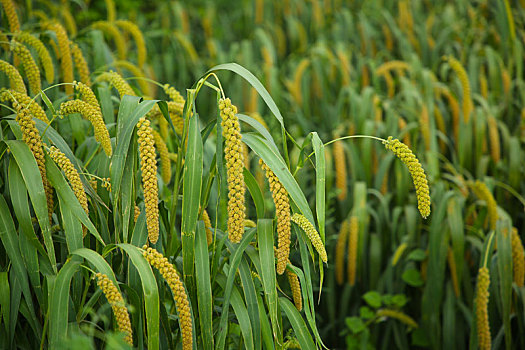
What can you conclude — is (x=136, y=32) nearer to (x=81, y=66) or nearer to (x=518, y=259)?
(x=81, y=66)

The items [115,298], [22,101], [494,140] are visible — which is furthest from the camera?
[494,140]

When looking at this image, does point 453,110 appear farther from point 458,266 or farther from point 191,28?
point 191,28

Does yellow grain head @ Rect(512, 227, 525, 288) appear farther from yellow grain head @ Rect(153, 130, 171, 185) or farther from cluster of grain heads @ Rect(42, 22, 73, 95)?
cluster of grain heads @ Rect(42, 22, 73, 95)

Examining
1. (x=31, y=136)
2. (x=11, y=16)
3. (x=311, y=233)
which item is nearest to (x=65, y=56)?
(x=11, y=16)

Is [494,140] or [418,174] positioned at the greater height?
[494,140]

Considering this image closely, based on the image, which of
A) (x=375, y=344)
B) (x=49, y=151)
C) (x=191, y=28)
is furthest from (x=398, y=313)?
(x=191, y=28)

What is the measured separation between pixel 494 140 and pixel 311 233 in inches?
82.2

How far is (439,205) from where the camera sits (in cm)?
228

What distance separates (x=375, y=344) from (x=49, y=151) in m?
1.87

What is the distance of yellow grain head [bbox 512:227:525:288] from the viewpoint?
2.06 metres

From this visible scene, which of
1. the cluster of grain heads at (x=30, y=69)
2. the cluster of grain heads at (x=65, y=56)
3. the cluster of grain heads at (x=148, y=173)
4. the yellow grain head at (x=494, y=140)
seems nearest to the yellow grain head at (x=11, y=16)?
the cluster of grain heads at (x=65, y=56)

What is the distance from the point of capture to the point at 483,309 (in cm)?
191

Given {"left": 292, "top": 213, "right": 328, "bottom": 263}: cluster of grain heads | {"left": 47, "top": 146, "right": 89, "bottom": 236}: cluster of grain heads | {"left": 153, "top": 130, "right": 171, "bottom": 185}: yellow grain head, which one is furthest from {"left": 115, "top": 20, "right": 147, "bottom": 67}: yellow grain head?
{"left": 292, "top": 213, "right": 328, "bottom": 263}: cluster of grain heads

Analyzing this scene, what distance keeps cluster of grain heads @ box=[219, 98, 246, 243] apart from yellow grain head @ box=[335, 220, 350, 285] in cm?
137
